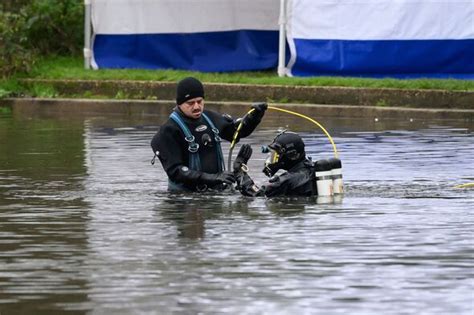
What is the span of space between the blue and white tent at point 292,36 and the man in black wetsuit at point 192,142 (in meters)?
10.7

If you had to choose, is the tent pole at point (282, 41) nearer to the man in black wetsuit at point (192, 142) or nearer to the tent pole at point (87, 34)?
the tent pole at point (87, 34)

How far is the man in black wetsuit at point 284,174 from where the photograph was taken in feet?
45.3

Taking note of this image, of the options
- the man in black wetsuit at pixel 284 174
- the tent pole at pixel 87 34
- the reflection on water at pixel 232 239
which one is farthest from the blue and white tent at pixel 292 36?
the man in black wetsuit at pixel 284 174

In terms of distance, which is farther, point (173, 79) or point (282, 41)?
point (282, 41)

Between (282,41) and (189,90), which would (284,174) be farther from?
(282,41)

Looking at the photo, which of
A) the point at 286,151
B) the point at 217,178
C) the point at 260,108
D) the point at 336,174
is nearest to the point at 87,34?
the point at 260,108

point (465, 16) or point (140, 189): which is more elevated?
point (465, 16)

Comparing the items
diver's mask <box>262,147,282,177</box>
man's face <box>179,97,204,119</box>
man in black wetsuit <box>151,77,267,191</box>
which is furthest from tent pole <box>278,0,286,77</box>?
diver's mask <box>262,147,282,177</box>

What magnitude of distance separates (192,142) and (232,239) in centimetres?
276

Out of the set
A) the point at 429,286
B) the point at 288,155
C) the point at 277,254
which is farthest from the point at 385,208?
the point at 429,286

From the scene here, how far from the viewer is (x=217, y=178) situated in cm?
1388

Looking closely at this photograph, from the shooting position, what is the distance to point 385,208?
525 inches

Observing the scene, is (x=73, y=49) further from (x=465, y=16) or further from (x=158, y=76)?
(x=465, y=16)

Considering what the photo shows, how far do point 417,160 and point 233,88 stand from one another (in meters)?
7.41
